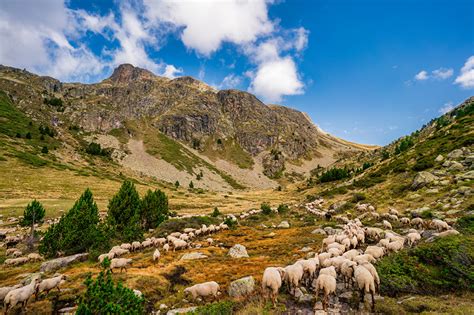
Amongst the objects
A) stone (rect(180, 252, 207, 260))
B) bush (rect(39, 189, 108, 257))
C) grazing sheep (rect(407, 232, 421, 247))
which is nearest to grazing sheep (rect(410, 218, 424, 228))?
grazing sheep (rect(407, 232, 421, 247))

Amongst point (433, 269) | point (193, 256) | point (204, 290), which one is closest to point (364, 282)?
point (433, 269)

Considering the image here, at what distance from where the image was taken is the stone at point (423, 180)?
34500 mm

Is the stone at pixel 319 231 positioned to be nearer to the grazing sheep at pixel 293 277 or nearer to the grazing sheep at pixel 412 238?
the grazing sheep at pixel 412 238

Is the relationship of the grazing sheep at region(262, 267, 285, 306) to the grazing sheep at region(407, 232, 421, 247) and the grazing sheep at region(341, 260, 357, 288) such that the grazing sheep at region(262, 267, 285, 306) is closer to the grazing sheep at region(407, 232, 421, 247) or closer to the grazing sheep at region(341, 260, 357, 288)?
the grazing sheep at region(341, 260, 357, 288)

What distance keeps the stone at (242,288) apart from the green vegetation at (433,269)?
20.5 ft

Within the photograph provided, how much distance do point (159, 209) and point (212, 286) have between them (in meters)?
32.0

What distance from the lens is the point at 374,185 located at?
4875 cm

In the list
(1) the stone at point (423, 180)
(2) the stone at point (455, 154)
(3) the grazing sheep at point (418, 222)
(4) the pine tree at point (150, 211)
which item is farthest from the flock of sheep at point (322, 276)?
(2) the stone at point (455, 154)

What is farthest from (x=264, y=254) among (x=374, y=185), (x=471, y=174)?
(x=374, y=185)

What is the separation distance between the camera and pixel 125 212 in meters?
32.6

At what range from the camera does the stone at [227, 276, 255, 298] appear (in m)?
12.3

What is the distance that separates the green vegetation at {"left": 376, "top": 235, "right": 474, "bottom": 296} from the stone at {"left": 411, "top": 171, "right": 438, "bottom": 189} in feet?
88.6

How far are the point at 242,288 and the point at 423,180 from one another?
115ft

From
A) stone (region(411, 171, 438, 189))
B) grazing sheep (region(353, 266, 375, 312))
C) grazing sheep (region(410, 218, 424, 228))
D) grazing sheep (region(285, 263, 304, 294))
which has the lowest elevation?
grazing sheep (region(285, 263, 304, 294))
